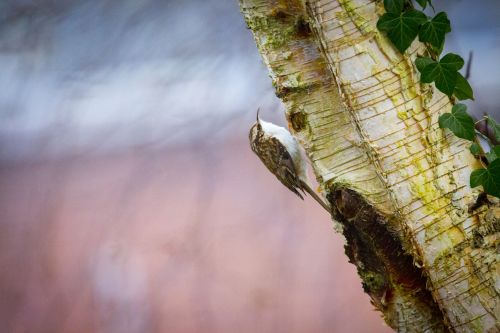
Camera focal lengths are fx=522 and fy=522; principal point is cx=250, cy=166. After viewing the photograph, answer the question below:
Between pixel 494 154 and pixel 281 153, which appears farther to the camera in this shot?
A: pixel 281 153

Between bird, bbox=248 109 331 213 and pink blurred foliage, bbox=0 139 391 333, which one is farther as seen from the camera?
pink blurred foliage, bbox=0 139 391 333

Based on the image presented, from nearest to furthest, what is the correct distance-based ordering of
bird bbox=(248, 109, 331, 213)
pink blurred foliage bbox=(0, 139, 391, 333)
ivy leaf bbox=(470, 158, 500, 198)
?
ivy leaf bbox=(470, 158, 500, 198), bird bbox=(248, 109, 331, 213), pink blurred foliage bbox=(0, 139, 391, 333)

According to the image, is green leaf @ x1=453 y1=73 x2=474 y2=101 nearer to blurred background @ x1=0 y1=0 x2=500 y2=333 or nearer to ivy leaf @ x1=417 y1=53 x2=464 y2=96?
ivy leaf @ x1=417 y1=53 x2=464 y2=96

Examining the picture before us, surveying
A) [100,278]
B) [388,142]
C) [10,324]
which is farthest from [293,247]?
[388,142]

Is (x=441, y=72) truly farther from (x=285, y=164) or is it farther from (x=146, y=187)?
(x=146, y=187)

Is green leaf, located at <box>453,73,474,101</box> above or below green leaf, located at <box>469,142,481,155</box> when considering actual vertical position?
above

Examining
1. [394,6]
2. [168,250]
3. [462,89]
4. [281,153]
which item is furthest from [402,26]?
[168,250]

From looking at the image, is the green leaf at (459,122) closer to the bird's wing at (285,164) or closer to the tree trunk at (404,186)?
the tree trunk at (404,186)

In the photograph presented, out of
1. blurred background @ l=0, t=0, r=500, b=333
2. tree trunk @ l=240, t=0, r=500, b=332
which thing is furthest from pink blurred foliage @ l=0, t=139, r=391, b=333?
tree trunk @ l=240, t=0, r=500, b=332
